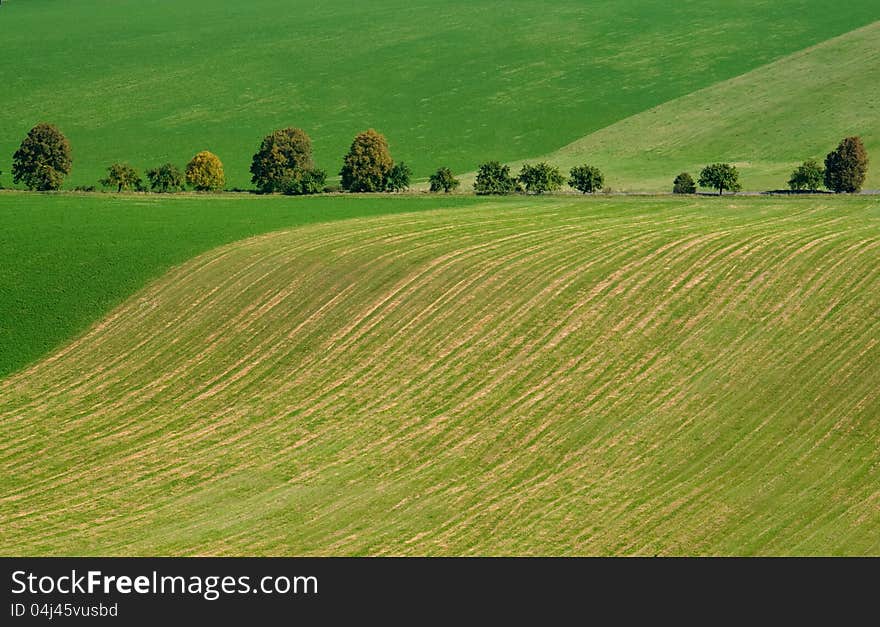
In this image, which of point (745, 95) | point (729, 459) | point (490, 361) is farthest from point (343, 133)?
point (729, 459)

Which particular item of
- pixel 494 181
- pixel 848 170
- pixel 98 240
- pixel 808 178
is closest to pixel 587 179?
pixel 494 181

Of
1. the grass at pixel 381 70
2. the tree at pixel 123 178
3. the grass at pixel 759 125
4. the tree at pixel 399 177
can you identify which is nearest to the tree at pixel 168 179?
the tree at pixel 123 178

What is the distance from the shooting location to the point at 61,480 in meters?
40.4

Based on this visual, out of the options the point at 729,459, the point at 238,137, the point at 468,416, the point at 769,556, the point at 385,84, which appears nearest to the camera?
the point at 769,556

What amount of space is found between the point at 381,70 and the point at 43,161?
47.8 meters

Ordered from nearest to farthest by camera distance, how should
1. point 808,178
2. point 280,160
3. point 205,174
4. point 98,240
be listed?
point 98,240
point 808,178
point 280,160
point 205,174

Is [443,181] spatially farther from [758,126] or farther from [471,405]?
[471,405]

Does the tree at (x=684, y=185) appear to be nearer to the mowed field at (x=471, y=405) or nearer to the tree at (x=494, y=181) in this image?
the tree at (x=494, y=181)

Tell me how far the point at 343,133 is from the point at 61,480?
79183mm

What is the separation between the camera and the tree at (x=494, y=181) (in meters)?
84.4

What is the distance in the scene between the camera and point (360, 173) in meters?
87.7

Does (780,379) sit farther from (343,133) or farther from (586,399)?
(343,133)

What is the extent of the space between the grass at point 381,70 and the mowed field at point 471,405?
161 feet

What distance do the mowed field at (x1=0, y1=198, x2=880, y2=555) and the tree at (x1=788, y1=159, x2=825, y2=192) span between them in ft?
71.9
